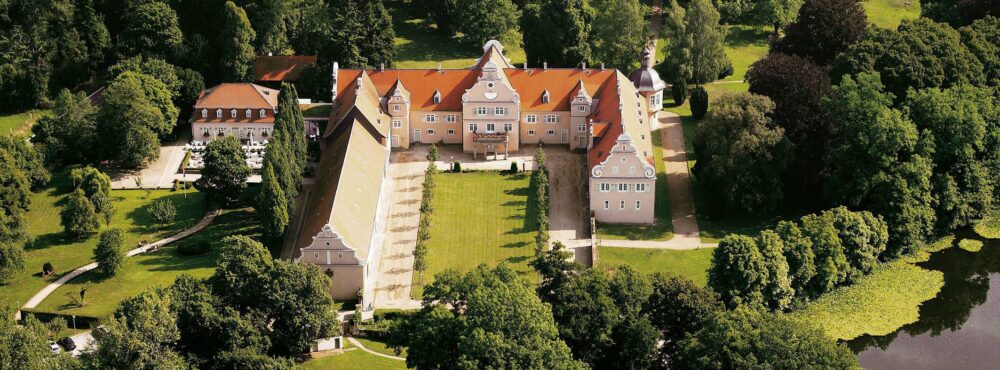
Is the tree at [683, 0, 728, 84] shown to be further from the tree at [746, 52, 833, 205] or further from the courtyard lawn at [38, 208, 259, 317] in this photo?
the courtyard lawn at [38, 208, 259, 317]

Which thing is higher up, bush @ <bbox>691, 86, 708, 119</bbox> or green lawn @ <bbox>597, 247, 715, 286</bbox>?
bush @ <bbox>691, 86, 708, 119</bbox>

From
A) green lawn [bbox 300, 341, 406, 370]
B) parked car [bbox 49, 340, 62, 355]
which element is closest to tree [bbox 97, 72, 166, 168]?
parked car [bbox 49, 340, 62, 355]

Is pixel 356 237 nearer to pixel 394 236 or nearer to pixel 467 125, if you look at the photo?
pixel 394 236

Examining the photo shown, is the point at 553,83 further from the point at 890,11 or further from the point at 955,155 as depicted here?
the point at 890,11

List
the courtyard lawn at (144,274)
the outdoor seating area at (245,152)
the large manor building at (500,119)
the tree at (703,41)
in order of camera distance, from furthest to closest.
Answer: the tree at (703,41) → the outdoor seating area at (245,152) → the large manor building at (500,119) → the courtyard lawn at (144,274)

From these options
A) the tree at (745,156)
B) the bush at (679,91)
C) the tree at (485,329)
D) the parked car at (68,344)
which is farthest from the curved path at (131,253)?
the bush at (679,91)

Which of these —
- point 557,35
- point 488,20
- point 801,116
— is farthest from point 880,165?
point 488,20

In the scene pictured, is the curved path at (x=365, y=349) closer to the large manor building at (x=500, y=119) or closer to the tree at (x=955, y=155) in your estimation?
the large manor building at (x=500, y=119)
